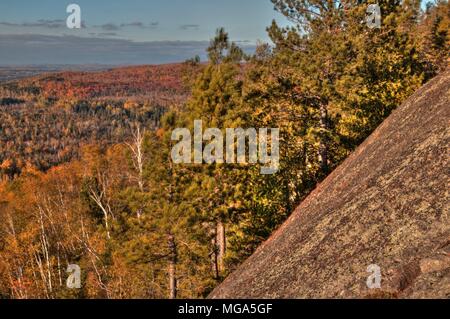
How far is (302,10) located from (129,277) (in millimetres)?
20167

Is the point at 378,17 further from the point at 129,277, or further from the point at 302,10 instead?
the point at 129,277

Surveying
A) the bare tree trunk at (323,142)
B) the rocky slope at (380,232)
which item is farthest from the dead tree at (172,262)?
the bare tree trunk at (323,142)

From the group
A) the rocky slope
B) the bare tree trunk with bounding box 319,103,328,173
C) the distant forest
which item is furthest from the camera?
the bare tree trunk with bounding box 319,103,328,173

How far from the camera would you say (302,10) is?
17.8 m

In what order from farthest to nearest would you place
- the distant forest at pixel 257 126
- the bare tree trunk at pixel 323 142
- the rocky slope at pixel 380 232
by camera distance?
1. the bare tree trunk at pixel 323 142
2. the distant forest at pixel 257 126
3. the rocky slope at pixel 380 232

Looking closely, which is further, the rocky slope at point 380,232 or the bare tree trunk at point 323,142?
the bare tree trunk at point 323,142

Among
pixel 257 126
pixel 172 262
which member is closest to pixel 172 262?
pixel 172 262

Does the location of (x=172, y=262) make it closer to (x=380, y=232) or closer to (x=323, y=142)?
(x=323, y=142)

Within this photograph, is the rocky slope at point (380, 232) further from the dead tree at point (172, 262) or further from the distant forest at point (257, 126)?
the dead tree at point (172, 262)

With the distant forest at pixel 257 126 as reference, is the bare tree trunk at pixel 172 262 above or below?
below

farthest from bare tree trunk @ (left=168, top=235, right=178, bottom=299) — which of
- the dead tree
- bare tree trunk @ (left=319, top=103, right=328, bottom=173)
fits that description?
bare tree trunk @ (left=319, top=103, right=328, bottom=173)

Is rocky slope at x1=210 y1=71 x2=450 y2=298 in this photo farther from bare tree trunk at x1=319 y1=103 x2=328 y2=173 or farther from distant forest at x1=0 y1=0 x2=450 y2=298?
bare tree trunk at x1=319 y1=103 x2=328 y2=173
